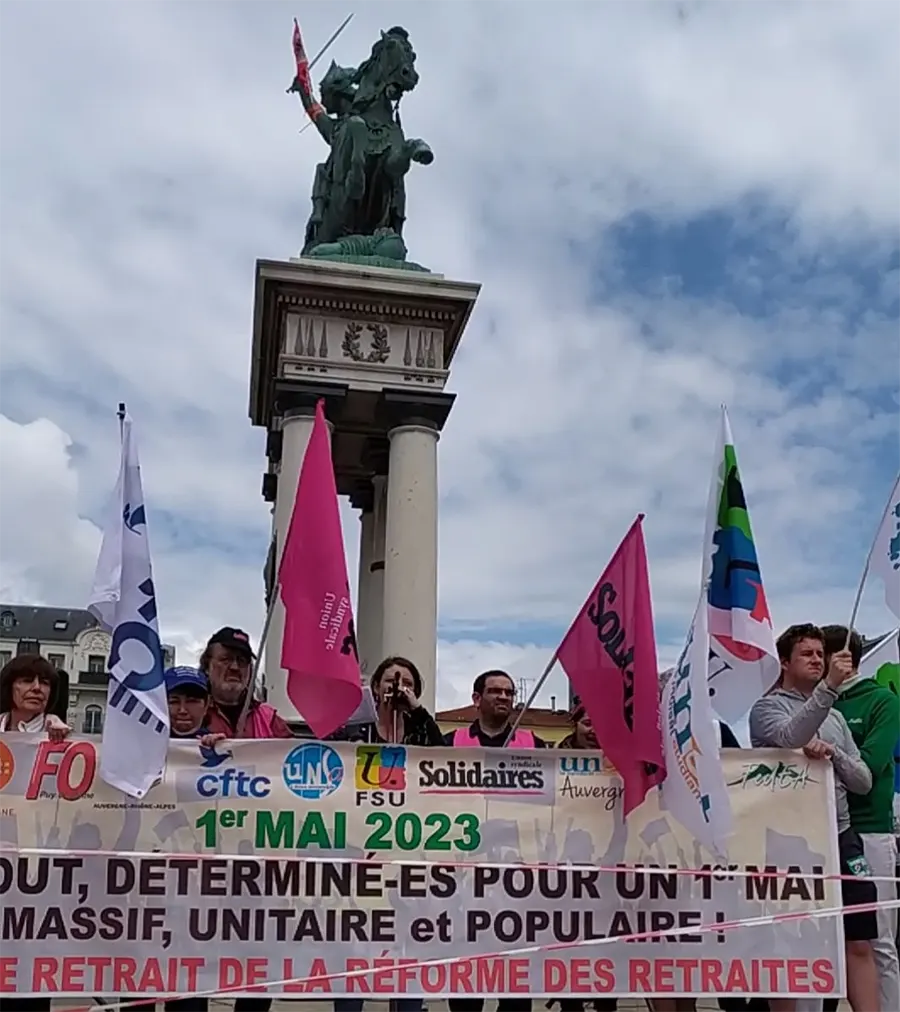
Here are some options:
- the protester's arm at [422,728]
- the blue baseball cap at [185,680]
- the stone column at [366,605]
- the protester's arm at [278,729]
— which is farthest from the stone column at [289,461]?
the blue baseball cap at [185,680]

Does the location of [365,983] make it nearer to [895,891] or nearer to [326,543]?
[326,543]

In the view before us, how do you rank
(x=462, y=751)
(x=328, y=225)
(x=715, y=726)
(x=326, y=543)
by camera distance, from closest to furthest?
1. (x=715, y=726)
2. (x=462, y=751)
3. (x=326, y=543)
4. (x=328, y=225)

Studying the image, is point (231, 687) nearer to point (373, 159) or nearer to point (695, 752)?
point (695, 752)

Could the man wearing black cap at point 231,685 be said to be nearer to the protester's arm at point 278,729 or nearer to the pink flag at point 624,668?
the protester's arm at point 278,729

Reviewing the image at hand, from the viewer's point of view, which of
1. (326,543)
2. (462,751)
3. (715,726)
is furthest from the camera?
(326,543)

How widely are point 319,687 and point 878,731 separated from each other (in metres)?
2.35

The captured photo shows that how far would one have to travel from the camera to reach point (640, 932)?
470 cm

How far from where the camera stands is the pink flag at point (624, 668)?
187 inches

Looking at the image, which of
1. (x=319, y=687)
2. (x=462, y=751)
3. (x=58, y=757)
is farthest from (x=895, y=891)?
(x=58, y=757)

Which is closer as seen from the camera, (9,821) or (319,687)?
(9,821)

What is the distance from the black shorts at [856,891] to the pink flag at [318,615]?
2.05 m

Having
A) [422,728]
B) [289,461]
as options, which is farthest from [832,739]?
[289,461]

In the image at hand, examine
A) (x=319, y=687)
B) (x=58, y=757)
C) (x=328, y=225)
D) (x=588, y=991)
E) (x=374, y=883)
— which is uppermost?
(x=328, y=225)

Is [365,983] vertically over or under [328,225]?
under
